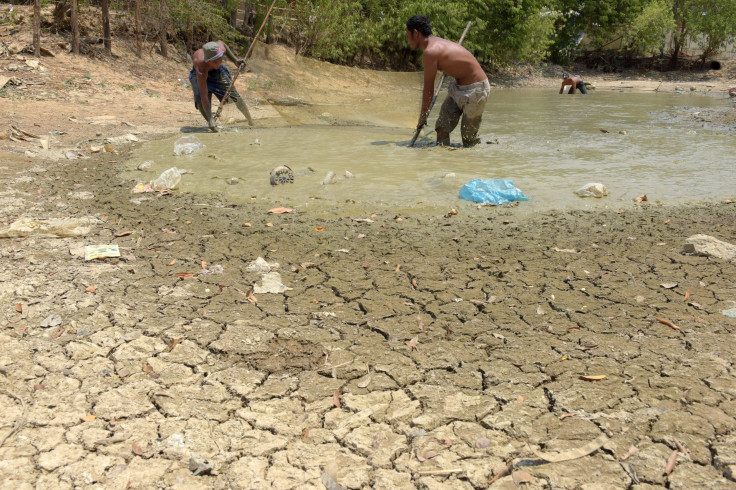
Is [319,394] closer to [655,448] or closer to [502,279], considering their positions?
[655,448]

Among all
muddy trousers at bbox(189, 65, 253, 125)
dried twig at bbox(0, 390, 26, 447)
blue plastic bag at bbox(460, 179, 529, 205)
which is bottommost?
dried twig at bbox(0, 390, 26, 447)

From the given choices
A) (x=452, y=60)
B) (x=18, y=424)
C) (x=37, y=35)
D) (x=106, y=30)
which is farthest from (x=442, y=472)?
(x=106, y=30)

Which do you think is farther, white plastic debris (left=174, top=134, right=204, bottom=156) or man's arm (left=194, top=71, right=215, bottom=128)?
man's arm (left=194, top=71, right=215, bottom=128)

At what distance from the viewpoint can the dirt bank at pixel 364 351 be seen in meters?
1.88

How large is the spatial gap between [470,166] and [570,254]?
105 inches

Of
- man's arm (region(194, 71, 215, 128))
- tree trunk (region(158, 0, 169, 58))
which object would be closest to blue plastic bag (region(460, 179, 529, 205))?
man's arm (region(194, 71, 215, 128))

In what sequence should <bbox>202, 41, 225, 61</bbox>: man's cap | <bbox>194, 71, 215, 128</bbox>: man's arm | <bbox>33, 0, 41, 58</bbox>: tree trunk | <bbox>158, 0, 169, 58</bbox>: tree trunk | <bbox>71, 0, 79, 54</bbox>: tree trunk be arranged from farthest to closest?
<bbox>158, 0, 169, 58</bbox>: tree trunk → <bbox>71, 0, 79, 54</bbox>: tree trunk → <bbox>33, 0, 41, 58</bbox>: tree trunk → <bbox>194, 71, 215, 128</bbox>: man's arm → <bbox>202, 41, 225, 61</bbox>: man's cap

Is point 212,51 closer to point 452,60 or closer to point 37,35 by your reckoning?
point 452,60

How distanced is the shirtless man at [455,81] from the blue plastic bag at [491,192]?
2092 millimetres

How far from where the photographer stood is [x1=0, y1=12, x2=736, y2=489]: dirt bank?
1876 mm

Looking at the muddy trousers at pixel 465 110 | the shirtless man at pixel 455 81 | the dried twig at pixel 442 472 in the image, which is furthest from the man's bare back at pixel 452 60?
the dried twig at pixel 442 472

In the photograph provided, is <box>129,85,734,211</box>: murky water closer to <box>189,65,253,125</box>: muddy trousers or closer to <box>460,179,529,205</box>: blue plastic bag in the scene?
<box>460,179,529,205</box>: blue plastic bag

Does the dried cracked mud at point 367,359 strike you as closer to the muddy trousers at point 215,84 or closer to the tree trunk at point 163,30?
the muddy trousers at point 215,84

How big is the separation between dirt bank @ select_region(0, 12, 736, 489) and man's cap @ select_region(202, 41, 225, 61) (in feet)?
12.3
